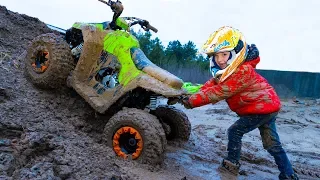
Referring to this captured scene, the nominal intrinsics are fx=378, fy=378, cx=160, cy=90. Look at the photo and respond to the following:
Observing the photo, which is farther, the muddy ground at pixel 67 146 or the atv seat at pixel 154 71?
the atv seat at pixel 154 71

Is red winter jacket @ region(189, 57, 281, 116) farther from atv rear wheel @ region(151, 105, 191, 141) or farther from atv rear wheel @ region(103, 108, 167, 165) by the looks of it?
atv rear wheel @ region(151, 105, 191, 141)

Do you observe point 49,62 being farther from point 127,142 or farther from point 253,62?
point 253,62

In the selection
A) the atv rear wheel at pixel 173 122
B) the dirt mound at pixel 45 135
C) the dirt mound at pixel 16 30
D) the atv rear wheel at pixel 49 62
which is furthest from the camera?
the dirt mound at pixel 16 30

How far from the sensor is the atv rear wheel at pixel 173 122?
4512 mm

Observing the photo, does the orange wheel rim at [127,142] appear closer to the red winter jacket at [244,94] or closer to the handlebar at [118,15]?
the red winter jacket at [244,94]

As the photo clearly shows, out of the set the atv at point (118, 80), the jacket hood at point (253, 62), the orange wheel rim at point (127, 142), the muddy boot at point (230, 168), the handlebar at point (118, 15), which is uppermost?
the handlebar at point (118, 15)

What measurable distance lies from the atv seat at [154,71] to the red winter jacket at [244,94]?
22 cm

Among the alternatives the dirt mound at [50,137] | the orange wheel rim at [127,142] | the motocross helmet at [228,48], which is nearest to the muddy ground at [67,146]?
the dirt mound at [50,137]

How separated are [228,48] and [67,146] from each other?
170 cm

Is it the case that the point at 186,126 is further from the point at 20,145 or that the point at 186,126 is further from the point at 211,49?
the point at 20,145

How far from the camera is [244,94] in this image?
3.60 metres

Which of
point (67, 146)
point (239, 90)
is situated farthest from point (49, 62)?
point (239, 90)

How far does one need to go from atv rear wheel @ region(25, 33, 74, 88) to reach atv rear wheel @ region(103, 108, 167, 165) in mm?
1037

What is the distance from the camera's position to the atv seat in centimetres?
358
